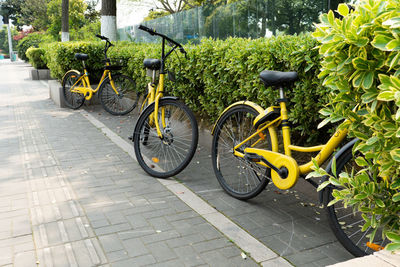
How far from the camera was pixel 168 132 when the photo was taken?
194 inches

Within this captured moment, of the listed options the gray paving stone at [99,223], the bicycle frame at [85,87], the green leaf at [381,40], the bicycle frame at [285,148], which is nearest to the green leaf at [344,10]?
the green leaf at [381,40]

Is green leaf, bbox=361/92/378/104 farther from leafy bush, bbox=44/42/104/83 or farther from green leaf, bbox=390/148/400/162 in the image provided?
leafy bush, bbox=44/42/104/83

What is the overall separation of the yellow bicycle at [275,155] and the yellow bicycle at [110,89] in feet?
14.9

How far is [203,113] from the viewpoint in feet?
21.3

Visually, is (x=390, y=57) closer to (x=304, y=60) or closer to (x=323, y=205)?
(x=323, y=205)

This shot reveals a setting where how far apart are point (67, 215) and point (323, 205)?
2.37 m

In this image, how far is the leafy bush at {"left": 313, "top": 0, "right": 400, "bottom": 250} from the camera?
1.91m

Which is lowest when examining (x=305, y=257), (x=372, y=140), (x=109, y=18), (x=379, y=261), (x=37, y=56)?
(x=305, y=257)

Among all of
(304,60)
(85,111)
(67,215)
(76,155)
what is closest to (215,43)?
(304,60)

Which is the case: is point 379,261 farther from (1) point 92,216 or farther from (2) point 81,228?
(1) point 92,216

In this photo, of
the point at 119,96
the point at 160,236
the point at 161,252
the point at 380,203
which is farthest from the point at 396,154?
the point at 119,96

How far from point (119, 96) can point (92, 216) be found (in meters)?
5.35

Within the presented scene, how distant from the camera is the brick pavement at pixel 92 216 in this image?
3.07m

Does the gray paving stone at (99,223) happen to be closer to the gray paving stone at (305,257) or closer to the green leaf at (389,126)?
the gray paving stone at (305,257)
